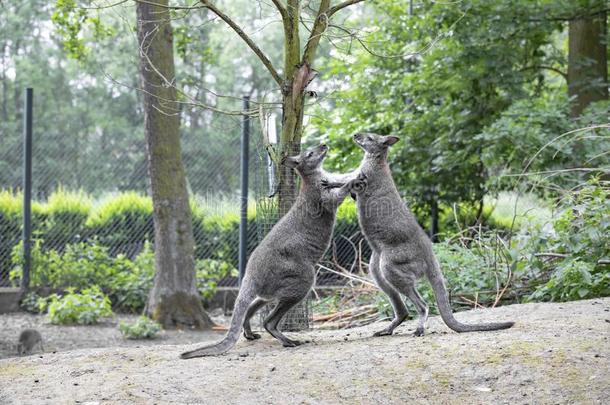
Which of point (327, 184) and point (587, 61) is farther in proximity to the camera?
point (587, 61)

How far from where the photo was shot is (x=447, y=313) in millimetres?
6574

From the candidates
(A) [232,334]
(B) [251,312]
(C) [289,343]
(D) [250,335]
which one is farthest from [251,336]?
(A) [232,334]

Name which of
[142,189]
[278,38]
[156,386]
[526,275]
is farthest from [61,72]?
[156,386]

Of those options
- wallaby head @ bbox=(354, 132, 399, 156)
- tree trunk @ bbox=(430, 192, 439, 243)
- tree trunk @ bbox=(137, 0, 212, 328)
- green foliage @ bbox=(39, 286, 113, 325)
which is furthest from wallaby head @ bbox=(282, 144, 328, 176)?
tree trunk @ bbox=(430, 192, 439, 243)

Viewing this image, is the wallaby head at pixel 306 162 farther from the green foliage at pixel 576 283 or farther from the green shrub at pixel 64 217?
the green shrub at pixel 64 217

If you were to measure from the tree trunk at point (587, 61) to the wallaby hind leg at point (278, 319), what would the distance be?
738 centimetres

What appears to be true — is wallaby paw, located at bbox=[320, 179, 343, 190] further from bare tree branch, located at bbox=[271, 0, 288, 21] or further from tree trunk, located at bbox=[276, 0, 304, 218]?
bare tree branch, located at bbox=[271, 0, 288, 21]

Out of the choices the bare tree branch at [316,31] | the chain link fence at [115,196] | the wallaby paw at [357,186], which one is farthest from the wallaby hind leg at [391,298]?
the chain link fence at [115,196]

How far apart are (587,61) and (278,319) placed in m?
7.90

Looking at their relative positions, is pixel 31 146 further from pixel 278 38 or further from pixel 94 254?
pixel 278 38

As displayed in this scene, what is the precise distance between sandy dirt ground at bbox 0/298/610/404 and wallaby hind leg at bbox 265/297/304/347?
114 mm

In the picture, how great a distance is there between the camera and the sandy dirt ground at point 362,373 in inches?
208

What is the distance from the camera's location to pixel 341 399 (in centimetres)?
530

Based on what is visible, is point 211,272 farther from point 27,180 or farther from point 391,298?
point 391,298
